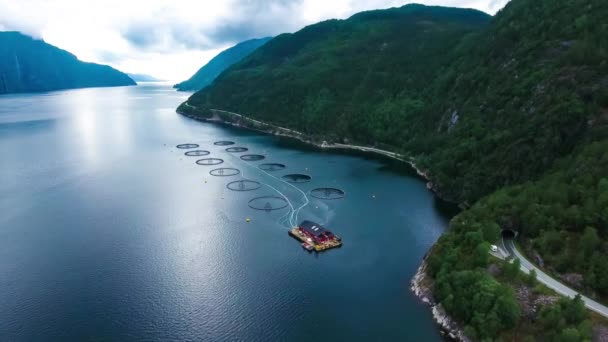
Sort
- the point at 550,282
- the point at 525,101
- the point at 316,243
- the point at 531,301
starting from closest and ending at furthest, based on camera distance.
Answer: 1. the point at 531,301
2. the point at 550,282
3. the point at 316,243
4. the point at 525,101

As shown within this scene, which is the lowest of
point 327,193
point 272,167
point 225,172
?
point 225,172

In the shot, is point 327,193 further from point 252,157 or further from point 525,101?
point 525,101

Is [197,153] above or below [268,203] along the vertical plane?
below

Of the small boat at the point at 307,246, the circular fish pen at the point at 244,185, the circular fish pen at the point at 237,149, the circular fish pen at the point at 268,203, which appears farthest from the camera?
the circular fish pen at the point at 237,149

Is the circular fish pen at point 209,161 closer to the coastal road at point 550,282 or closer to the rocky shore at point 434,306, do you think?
the rocky shore at point 434,306

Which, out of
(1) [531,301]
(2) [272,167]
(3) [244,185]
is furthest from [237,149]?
(1) [531,301]

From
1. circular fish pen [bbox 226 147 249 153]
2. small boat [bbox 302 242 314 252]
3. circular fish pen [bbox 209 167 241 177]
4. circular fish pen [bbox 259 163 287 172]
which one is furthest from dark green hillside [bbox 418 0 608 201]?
circular fish pen [bbox 226 147 249 153]

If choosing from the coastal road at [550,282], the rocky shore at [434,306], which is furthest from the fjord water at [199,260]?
the coastal road at [550,282]
